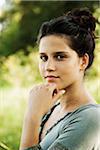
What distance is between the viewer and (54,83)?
1.14 m

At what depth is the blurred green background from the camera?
2.98 metres

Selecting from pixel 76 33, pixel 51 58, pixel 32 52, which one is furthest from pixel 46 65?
pixel 32 52

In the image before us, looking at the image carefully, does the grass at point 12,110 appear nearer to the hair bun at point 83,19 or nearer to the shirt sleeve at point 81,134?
the hair bun at point 83,19

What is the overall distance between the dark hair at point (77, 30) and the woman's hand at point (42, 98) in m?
0.12

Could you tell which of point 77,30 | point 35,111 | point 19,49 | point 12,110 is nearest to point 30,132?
point 35,111

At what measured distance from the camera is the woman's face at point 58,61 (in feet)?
3.69

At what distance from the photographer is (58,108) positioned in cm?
126

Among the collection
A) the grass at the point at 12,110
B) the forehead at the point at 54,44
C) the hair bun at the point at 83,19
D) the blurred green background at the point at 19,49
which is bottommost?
the grass at the point at 12,110

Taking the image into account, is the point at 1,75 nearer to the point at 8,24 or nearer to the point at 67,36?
the point at 8,24

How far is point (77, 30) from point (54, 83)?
0.16 metres

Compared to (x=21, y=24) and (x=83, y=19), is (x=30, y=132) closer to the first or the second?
(x=83, y=19)

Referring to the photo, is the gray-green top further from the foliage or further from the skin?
the foliage

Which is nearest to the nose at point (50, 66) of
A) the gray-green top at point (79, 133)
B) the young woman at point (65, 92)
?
the young woman at point (65, 92)

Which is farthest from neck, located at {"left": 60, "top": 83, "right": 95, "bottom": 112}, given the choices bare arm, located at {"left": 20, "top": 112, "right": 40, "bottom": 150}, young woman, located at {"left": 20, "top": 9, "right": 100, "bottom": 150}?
bare arm, located at {"left": 20, "top": 112, "right": 40, "bottom": 150}
